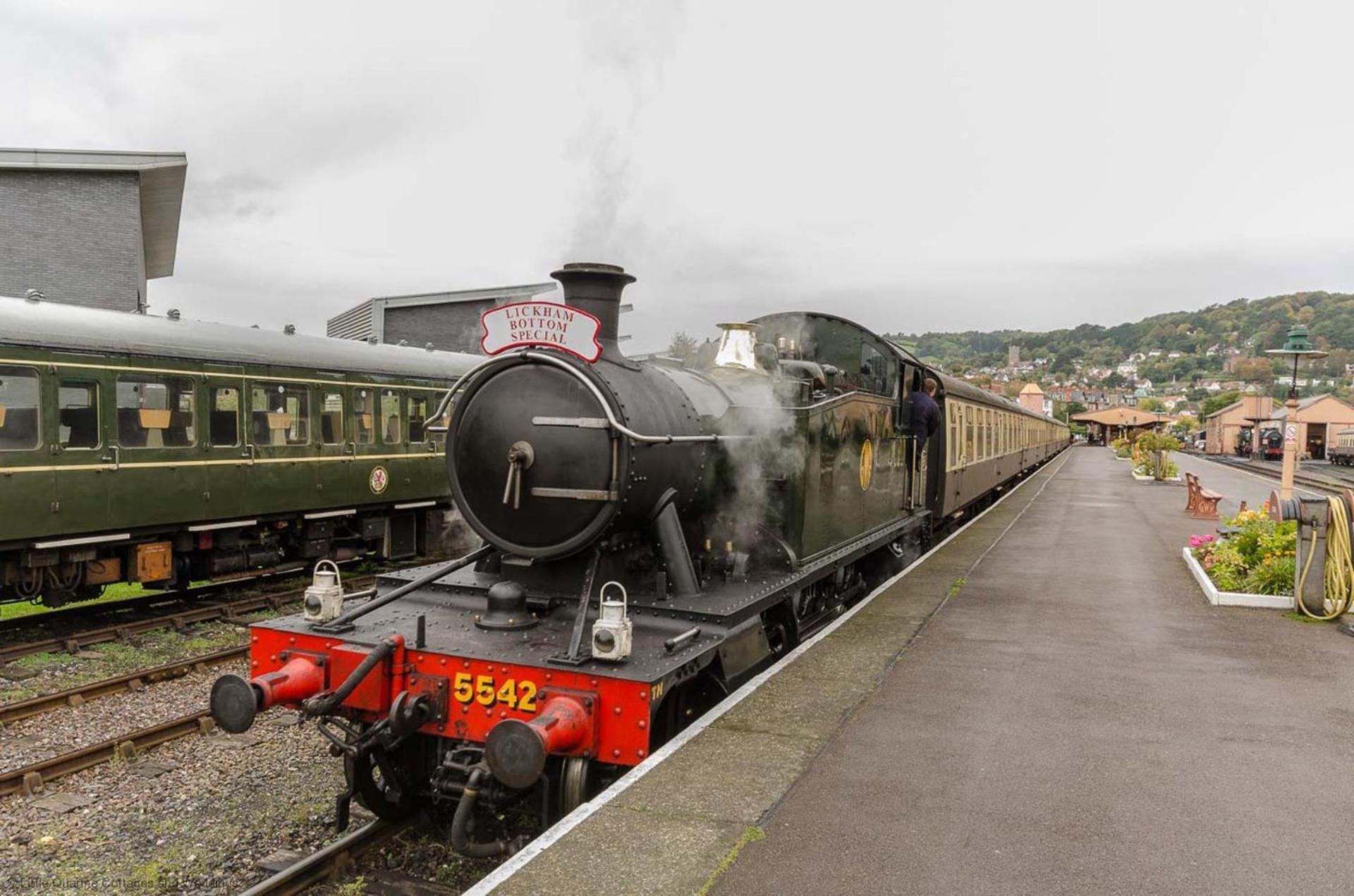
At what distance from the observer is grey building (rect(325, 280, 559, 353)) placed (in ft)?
93.0

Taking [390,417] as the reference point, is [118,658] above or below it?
below

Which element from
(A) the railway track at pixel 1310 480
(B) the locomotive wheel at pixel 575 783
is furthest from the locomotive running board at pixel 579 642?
(A) the railway track at pixel 1310 480

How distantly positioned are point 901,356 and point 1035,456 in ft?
91.9

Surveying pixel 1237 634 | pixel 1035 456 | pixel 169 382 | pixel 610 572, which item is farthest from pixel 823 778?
pixel 1035 456

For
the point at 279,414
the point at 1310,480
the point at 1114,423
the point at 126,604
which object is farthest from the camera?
the point at 1114,423

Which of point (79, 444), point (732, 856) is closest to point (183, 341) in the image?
point (79, 444)

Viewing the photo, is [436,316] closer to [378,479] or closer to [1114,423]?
[378,479]

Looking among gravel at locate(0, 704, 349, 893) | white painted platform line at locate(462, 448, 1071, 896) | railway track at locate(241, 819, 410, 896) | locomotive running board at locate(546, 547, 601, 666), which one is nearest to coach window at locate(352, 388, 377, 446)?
gravel at locate(0, 704, 349, 893)

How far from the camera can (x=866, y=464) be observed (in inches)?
314

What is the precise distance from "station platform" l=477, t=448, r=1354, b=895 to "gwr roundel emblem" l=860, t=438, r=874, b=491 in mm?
1164

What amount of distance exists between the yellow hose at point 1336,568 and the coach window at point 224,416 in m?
11.3

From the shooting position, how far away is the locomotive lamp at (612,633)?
173 inches

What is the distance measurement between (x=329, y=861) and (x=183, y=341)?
733cm

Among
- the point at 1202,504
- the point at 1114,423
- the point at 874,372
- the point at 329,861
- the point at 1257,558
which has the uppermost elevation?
the point at 874,372
